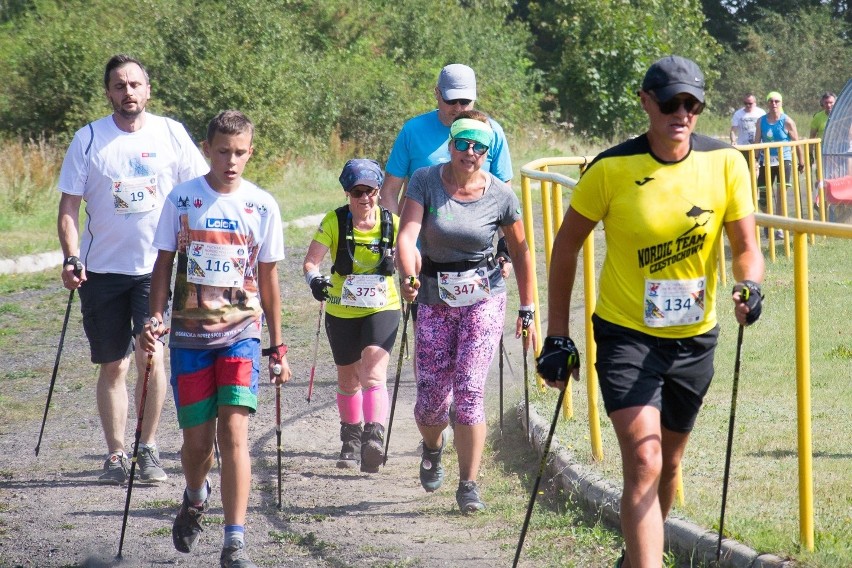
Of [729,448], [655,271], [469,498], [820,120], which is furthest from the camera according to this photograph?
[820,120]

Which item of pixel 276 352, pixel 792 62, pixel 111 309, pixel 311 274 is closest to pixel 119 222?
pixel 111 309

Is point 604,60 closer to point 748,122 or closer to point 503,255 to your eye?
point 748,122

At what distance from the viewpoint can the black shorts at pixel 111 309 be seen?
21.5ft

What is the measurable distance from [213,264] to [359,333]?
1.86 meters

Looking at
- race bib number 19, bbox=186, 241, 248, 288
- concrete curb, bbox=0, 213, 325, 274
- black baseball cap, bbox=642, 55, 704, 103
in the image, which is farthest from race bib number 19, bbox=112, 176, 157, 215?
concrete curb, bbox=0, 213, 325, 274

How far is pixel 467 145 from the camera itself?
581 centimetres

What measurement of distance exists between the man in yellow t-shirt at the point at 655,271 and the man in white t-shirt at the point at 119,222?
2.94 meters

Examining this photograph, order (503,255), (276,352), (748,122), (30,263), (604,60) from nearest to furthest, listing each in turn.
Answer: (276,352), (503,255), (30,263), (748,122), (604,60)

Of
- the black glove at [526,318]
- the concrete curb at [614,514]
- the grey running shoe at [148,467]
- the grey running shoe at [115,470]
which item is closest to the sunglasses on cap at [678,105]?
the concrete curb at [614,514]

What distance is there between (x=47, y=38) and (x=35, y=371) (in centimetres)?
1765

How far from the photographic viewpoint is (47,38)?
25438 mm

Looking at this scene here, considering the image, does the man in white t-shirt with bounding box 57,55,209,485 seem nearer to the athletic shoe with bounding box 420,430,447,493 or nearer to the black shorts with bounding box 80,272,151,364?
the black shorts with bounding box 80,272,151,364

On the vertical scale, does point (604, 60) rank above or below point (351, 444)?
above

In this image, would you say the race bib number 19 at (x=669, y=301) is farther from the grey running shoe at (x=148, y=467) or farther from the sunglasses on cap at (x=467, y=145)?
the grey running shoe at (x=148, y=467)
